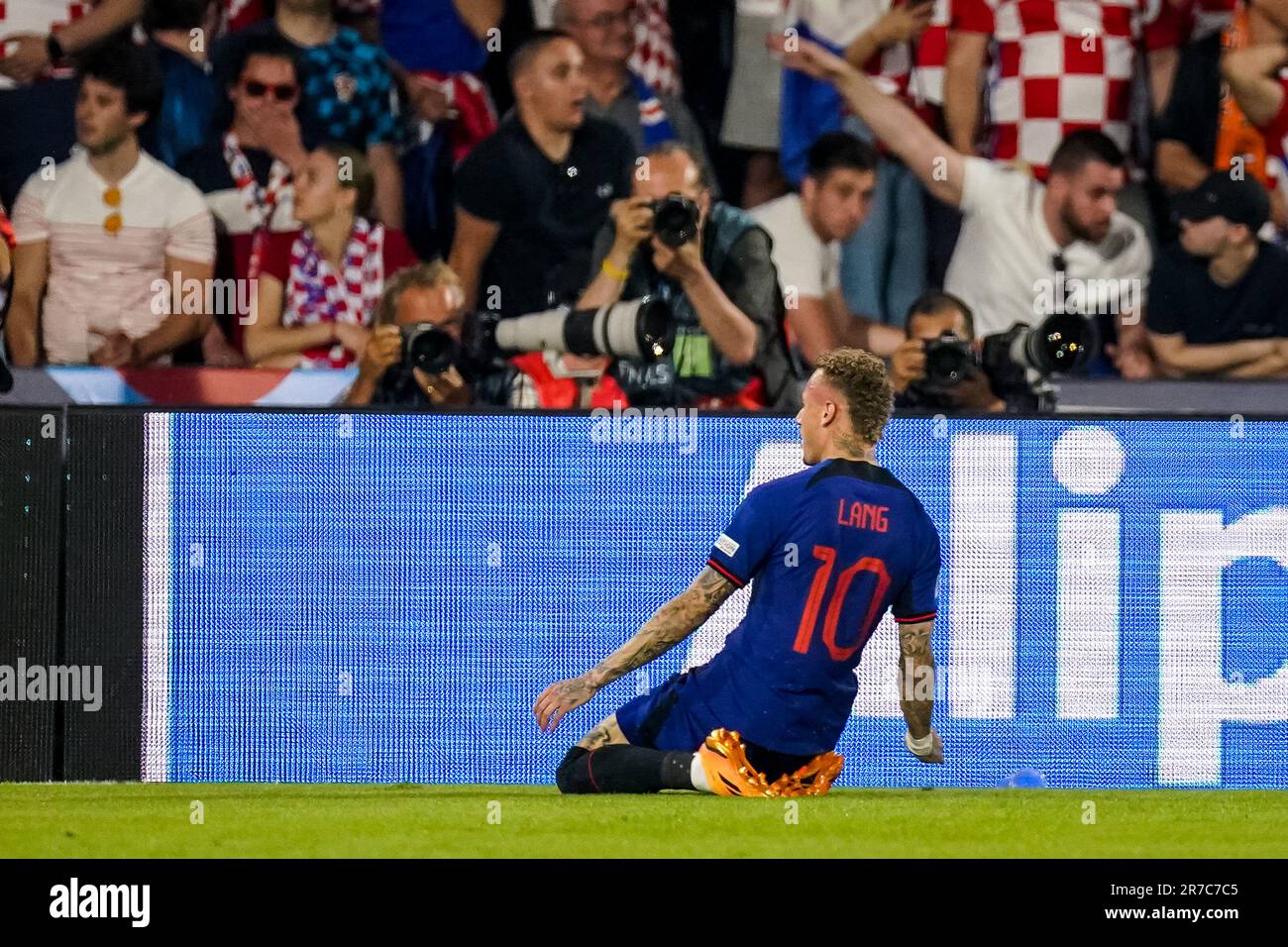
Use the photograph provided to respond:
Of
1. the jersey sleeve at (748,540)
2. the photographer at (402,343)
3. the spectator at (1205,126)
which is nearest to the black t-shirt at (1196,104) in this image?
the spectator at (1205,126)

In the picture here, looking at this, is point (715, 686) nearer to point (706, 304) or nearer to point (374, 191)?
point (706, 304)

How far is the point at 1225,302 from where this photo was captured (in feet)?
31.0

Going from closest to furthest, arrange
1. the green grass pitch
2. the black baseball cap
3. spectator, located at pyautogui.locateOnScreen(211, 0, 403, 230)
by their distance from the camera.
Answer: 1. the green grass pitch
2. the black baseball cap
3. spectator, located at pyautogui.locateOnScreen(211, 0, 403, 230)

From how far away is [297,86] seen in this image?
372 inches

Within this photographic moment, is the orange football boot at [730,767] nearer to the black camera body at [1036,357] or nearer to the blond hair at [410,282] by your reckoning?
the black camera body at [1036,357]

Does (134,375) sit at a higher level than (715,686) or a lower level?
higher

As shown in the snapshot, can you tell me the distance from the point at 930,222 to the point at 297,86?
9.99 feet

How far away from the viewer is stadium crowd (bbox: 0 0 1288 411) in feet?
30.2

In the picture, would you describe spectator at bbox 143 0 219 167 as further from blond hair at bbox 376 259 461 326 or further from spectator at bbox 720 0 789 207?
spectator at bbox 720 0 789 207

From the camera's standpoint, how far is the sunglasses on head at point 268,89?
9.46 metres

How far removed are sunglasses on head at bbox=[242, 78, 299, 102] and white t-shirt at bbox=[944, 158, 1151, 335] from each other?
10.5 ft

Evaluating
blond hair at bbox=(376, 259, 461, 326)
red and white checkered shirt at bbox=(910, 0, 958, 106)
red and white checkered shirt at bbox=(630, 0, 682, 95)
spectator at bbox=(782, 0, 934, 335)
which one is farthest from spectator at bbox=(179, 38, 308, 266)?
red and white checkered shirt at bbox=(910, 0, 958, 106)

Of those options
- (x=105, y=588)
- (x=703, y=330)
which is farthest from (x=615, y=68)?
(x=105, y=588)
